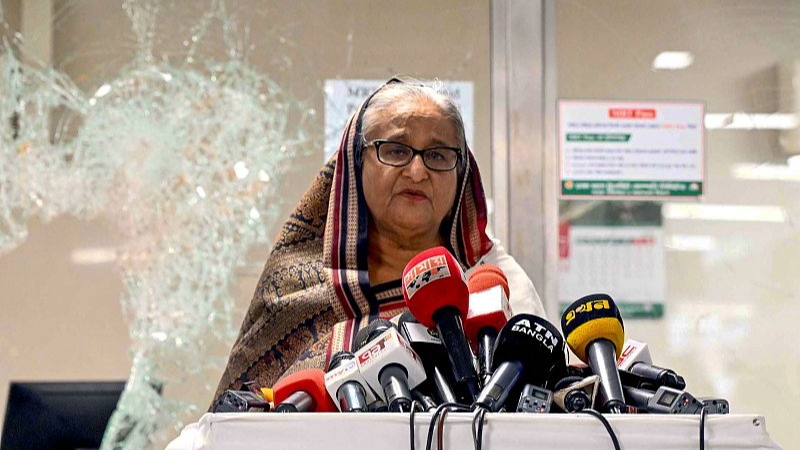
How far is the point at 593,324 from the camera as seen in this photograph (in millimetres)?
1249

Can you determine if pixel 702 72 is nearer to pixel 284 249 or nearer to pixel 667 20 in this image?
pixel 667 20

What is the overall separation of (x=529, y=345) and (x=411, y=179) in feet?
3.24

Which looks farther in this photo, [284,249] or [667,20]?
[667,20]

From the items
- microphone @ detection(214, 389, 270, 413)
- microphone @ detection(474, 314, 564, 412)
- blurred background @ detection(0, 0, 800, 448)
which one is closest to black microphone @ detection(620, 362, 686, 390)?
microphone @ detection(474, 314, 564, 412)

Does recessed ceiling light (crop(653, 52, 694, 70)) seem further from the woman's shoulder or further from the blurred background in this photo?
the woman's shoulder

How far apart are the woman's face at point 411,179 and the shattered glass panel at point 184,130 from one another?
1.62 m

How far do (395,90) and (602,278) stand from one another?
5.94 feet

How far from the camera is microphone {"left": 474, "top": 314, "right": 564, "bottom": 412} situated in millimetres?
1138

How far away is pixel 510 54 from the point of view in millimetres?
3857

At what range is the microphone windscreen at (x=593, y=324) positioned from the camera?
1.25 meters

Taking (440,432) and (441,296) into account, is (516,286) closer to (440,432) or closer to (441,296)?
(441,296)

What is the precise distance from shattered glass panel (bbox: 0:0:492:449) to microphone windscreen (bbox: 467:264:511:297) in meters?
2.37

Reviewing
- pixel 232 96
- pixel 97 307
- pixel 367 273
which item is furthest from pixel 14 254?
pixel 367 273

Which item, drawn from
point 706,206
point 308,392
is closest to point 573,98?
point 706,206
